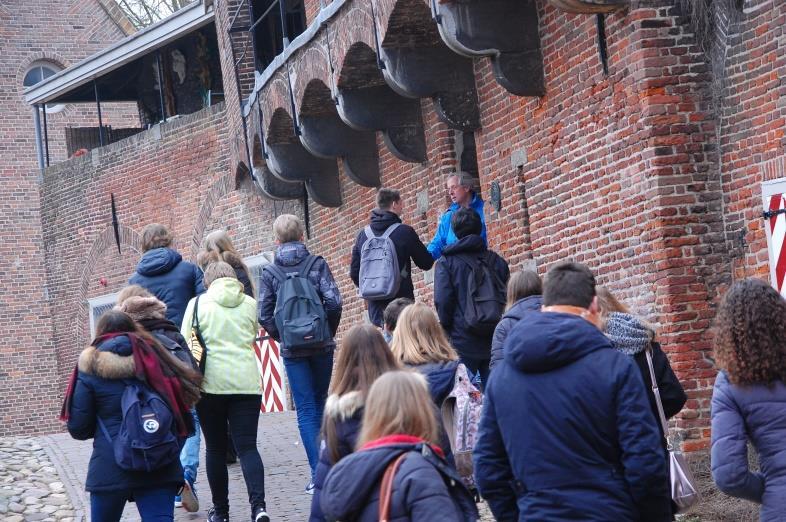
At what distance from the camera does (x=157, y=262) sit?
9453mm

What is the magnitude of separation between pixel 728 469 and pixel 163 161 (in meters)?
18.6

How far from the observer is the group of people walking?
4547 mm

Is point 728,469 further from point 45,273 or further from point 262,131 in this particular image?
point 45,273

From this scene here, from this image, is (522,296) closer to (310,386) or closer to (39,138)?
(310,386)

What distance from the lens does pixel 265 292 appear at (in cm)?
920

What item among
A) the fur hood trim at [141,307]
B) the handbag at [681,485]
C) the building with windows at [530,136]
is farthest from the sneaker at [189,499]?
the handbag at [681,485]

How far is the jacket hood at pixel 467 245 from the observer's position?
8914mm

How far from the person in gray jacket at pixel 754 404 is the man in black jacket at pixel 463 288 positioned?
3986 mm

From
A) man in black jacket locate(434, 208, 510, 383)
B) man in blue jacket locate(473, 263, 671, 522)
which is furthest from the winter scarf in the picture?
man in blue jacket locate(473, 263, 671, 522)

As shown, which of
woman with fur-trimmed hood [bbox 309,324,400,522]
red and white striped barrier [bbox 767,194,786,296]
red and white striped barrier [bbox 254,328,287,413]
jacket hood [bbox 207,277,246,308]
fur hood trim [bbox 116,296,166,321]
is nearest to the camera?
woman with fur-trimmed hood [bbox 309,324,400,522]

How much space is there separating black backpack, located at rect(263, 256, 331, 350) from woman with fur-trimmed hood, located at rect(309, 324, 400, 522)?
11.0 ft

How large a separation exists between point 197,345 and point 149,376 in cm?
163

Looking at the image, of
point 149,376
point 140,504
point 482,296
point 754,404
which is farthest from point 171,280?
point 754,404

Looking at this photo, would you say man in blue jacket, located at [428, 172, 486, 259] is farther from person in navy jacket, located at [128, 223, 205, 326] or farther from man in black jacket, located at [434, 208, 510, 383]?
person in navy jacket, located at [128, 223, 205, 326]
